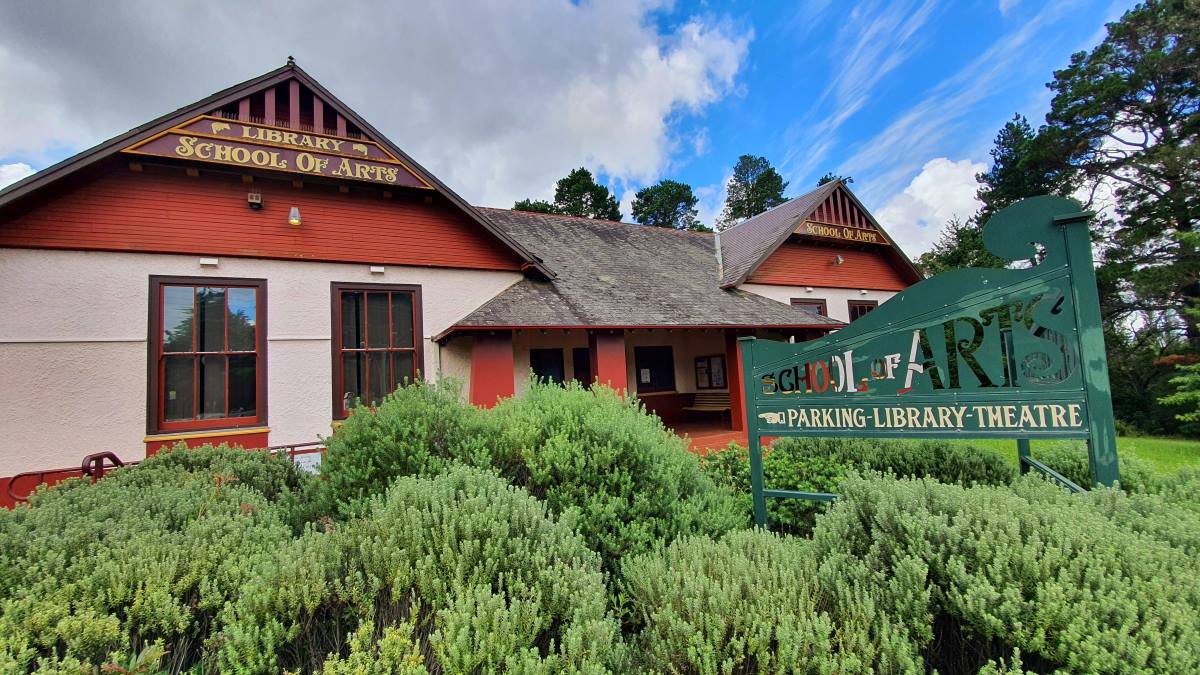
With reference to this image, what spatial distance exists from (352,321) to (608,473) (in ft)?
23.6

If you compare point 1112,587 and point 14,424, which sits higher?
point 14,424

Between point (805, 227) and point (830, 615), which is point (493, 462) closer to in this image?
point (830, 615)

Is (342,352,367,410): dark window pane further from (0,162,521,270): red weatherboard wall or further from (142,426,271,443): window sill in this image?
(0,162,521,270): red weatherboard wall

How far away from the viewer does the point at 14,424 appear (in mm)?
6809

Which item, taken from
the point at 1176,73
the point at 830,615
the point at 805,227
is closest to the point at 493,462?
the point at 830,615

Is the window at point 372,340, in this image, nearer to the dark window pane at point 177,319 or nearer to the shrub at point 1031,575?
the dark window pane at point 177,319

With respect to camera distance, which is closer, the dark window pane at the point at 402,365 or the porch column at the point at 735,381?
the dark window pane at the point at 402,365

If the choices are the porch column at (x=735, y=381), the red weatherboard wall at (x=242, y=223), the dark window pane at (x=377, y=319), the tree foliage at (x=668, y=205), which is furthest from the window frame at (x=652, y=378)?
the tree foliage at (x=668, y=205)

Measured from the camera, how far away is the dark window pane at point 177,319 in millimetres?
7734

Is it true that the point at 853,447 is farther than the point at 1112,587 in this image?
Yes

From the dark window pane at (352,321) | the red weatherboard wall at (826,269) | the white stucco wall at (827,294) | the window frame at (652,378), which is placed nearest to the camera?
the dark window pane at (352,321)

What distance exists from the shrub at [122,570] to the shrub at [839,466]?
13.8 feet

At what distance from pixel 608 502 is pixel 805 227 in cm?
1374

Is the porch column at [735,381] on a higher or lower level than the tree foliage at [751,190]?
lower
